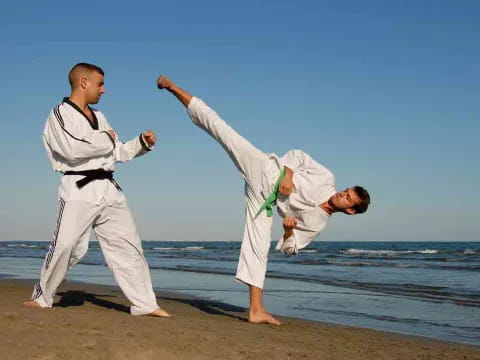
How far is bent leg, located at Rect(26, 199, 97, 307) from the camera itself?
4.64m

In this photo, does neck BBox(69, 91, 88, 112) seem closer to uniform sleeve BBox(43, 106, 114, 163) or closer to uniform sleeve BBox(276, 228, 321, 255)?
uniform sleeve BBox(43, 106, 114, 163)

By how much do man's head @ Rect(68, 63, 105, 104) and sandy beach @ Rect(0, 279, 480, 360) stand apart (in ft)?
5.90

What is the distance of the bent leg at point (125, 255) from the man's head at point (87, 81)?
95cm

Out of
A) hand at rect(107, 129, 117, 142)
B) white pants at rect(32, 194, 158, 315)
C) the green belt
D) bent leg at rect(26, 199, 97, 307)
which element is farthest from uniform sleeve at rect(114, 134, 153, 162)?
the green belt

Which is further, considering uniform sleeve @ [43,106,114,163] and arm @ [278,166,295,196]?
arm @ [278,166,295,196]

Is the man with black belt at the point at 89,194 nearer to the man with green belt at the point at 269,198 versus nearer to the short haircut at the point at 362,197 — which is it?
the man with green belt at the point at 269,198

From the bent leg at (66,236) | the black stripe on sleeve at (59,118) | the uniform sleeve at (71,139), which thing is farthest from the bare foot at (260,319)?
the black stripe on sleeve at (59,118)

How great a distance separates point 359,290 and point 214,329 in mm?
5490

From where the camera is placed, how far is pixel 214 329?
4.43 metres

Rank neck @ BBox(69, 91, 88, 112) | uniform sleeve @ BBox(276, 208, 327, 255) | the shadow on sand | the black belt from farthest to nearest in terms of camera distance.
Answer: the shadow on sand, uniform sleeve @ BBox(276, 208, 327, 255), neck @ BBox(69, 91, 88, 112), the black belt

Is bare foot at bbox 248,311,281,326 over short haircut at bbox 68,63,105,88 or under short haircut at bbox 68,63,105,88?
under

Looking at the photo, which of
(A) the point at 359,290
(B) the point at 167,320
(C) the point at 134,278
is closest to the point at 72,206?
(C) the point at 134,278

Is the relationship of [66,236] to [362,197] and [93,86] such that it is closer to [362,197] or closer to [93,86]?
[93,86]

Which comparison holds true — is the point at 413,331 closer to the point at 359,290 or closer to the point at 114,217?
the point at 114,217
